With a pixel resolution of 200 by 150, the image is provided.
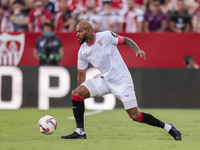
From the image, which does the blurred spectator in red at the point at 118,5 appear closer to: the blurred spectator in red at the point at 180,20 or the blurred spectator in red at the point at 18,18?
the blurred spectator in red at the point at 180,20

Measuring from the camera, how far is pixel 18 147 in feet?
20.1

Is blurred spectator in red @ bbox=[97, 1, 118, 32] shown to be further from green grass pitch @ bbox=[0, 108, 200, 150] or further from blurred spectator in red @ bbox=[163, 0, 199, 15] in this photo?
green grass pitch @ bbox=[0, 108, 200, 150]

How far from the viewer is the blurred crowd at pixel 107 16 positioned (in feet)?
44.8

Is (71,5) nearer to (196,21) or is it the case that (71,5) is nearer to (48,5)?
(48,5)

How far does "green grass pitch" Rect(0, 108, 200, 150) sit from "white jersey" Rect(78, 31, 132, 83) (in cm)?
107

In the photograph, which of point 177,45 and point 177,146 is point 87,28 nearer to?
point 177,146

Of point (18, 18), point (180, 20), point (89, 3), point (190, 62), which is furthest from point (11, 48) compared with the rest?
point (190, 62)

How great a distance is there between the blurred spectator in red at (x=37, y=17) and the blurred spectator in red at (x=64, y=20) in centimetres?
36

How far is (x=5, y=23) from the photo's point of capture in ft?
46.0

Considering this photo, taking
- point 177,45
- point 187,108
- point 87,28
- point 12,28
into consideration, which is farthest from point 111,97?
point 87,28

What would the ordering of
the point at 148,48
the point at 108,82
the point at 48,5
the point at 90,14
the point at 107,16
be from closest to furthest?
the point at 108,82 < the point at 107,16 < the point at 90,14 < the point at 148,48 < the point at 48,5

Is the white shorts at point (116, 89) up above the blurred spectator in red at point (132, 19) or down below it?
below

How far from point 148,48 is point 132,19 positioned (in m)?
1.17

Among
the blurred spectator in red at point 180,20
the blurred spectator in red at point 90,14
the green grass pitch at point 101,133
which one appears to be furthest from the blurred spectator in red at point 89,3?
the green grass pitch at point 101,133
